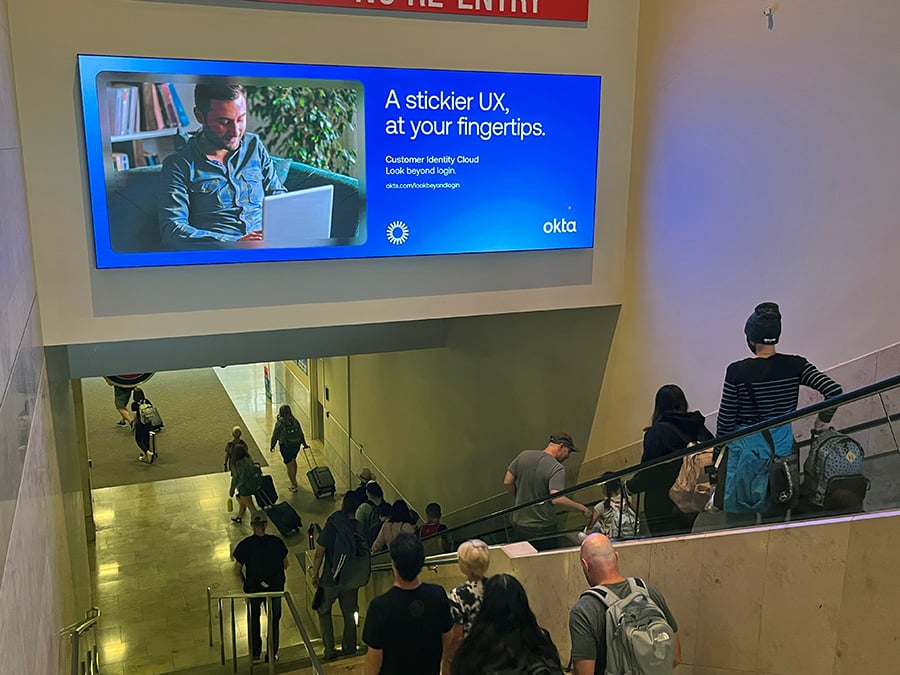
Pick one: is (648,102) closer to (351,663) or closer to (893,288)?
(893,288)

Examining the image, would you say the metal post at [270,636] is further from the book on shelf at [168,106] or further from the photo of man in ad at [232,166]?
the book on shelf at [168,106]

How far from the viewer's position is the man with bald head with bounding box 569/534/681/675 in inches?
128

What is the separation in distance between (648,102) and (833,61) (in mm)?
1821

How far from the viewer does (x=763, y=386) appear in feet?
14.4

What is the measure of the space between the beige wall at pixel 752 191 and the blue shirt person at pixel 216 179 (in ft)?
10.4

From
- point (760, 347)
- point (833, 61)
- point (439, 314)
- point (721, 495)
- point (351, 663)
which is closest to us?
point (721, 495)

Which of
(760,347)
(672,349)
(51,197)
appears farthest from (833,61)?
(51,197)

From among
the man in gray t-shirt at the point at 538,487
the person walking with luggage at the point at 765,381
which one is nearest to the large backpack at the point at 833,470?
the person walking with luggage at the point at 765,381

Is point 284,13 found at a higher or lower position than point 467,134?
higher

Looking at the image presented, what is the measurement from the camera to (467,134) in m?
6.12

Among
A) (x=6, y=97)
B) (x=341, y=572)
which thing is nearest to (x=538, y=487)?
(x=341, y=572)

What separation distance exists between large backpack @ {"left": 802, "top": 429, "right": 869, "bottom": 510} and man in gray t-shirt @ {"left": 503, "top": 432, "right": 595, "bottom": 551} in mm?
1940

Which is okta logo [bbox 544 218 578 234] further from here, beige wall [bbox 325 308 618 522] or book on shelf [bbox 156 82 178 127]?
book on shelf [bbox 156 82 178 127]

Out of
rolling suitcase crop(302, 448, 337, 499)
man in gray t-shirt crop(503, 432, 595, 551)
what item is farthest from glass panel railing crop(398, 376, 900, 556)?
rolling suitcase crop(302, 448, 337, 499)
